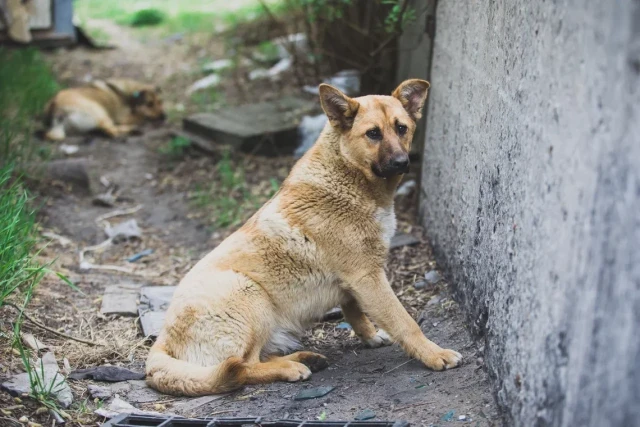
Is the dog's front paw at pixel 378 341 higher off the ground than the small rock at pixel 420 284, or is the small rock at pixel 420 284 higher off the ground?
the small rock at pixel 420 284

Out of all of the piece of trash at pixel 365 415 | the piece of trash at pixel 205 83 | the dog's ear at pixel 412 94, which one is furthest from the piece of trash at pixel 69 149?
the piece of trash at pixel 365 415

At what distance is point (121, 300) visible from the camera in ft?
18.6

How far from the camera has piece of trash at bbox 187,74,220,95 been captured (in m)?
11.8

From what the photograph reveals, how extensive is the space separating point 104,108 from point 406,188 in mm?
5792

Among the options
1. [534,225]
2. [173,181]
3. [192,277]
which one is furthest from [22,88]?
[534,225]

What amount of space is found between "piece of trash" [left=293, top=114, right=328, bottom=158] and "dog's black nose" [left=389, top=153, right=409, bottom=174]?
4.32 metres

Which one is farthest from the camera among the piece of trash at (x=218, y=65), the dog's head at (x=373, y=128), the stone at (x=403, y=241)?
the piece of trash at (x=218, y=65)

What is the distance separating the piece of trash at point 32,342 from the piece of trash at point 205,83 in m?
7.56

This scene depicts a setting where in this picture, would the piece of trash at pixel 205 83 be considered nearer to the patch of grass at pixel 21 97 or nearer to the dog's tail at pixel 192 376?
the patch of grass at pixel 21 97

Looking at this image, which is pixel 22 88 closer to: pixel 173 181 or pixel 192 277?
pixel 173 181

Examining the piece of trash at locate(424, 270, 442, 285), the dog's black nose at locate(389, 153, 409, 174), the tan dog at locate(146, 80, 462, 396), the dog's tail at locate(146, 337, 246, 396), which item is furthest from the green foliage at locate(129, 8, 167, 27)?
the dog's tail at locate(146, 337, 246, 396)

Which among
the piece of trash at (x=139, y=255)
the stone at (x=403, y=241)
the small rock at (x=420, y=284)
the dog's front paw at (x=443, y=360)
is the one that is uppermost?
the dog's front paw at (x=443, y=360)

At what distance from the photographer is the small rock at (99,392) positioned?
13.7ft

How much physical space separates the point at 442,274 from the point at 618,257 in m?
3.23
